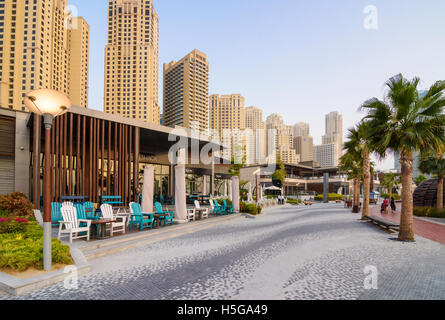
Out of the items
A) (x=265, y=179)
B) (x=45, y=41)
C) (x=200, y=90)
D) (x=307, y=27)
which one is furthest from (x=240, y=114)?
(x=307, y=27)

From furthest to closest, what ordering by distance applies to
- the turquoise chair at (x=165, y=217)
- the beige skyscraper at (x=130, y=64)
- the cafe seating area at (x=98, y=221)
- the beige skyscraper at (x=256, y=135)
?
the beige skyscraper at (x=256, y=135) → the beige skyscraper at (x=130, y=64) → the turquoise chair at (x=165, y=217) → the cafe seating area at (x=98, y=221)

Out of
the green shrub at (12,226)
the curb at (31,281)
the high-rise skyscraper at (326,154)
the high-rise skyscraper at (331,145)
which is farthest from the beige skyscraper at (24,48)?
the high-rise skyscraper at (326,154)

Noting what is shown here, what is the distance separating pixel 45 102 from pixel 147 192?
6.77 m

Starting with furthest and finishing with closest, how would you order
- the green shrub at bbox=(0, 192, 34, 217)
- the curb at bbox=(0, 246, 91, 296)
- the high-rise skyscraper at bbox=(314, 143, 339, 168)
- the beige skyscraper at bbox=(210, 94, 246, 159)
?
the high-rise skyscraper at bbox=(314, 143, 339, 168)
the beige skyscraper at bbox=(210, 94, 246, 159)
the green shrub at bbox=(0, 192, 34, 217)
the curb at bbox=(0, 246, 91, 296)

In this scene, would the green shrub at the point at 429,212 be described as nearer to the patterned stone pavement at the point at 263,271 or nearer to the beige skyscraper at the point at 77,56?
the patterned stone pavement at the point at 263,271

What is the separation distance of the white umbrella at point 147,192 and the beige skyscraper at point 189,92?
95680 millimetres

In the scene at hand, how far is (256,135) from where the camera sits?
454 feet

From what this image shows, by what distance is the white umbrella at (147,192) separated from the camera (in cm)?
1111

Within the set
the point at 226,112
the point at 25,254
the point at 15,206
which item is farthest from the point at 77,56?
the point at 25,254

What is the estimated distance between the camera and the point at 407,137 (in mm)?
8438

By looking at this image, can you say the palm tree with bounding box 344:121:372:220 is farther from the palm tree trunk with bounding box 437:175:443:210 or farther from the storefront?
the storefront

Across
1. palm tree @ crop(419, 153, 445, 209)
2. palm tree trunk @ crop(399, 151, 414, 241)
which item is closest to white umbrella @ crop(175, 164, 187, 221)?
palm tree trunk @ crop(399, 151, 414, 241)

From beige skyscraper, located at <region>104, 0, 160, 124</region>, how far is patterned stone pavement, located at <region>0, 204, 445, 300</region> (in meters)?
105

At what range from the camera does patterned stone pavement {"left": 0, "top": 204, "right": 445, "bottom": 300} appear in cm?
409
